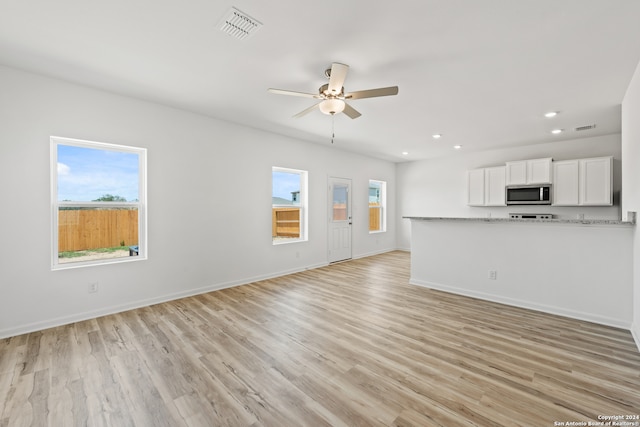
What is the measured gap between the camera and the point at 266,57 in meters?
2.64

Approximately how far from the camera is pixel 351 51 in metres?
2.51

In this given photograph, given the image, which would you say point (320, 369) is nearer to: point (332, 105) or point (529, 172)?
point (332, 105)

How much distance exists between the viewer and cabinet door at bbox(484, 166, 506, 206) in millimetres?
6180

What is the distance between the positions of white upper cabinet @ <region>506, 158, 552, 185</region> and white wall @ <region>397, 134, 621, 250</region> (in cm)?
45

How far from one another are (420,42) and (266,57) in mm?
1427

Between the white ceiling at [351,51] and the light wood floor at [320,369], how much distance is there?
9.03ft

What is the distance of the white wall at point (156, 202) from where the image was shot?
2.87m

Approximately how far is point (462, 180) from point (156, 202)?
6922mm

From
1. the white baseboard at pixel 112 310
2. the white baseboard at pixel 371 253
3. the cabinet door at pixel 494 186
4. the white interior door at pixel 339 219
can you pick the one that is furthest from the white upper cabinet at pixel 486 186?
the white baseboard at pixel 112 310

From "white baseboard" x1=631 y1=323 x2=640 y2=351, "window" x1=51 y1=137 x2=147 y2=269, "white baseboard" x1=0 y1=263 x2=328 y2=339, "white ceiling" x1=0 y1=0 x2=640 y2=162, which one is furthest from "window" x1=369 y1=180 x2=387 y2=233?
"window" x1=51 y1=137 x2=147 y2=269

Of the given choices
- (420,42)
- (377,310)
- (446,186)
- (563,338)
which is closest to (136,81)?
(420,42)

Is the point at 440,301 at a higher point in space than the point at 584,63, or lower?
lower

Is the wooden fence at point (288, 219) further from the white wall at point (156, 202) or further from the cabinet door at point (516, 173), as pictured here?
the cabinet door at point (516, 173)

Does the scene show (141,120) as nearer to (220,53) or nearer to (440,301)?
(220,53)
